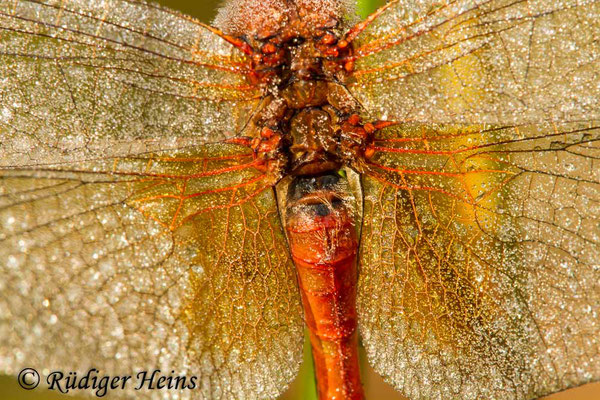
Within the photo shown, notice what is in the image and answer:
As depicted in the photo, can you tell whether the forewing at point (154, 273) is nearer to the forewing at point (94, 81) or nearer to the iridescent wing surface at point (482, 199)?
the forewing at point (94, 81)

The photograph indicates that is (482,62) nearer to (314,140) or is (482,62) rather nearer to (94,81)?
(314,140)

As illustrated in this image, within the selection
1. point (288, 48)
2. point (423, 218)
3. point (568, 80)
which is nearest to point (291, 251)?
point (423, 218)

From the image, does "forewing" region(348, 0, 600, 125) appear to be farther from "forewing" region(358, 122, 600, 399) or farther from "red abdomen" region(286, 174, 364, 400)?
"red abdomen" region(286, 174, 364, 400)

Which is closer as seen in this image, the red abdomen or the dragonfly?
the dragonfly

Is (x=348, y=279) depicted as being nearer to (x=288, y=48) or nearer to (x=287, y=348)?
(x=287, y=348)

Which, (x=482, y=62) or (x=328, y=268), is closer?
(x=482, y=62)

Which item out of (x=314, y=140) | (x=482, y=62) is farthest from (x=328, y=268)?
(x=482, y=62)

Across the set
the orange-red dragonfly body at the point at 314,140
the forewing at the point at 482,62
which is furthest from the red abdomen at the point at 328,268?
the forewing at the point at 482,62

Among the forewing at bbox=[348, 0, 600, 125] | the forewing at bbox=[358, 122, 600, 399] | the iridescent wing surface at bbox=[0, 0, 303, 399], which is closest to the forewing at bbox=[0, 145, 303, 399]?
the iridescent wing surface at bbox=[0, 0, 303, 399]
